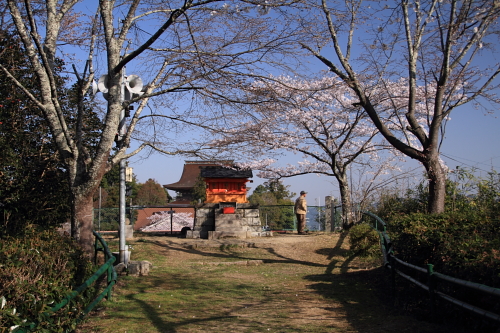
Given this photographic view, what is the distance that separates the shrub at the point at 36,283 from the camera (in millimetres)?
3332

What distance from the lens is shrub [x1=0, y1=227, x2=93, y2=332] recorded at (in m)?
3.33

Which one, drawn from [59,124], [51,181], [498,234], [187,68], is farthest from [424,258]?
[51,181]

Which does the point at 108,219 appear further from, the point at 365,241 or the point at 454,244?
the point at 454,244

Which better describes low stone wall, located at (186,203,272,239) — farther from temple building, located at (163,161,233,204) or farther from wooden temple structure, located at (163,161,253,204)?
temple building, located at (163,161,233,204)

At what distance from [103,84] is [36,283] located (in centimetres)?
461

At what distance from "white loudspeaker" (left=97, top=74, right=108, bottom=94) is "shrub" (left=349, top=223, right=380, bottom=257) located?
645 cm

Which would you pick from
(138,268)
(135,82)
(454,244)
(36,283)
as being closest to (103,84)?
(135,82)

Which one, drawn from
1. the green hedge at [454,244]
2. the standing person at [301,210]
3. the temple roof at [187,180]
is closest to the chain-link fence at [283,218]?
the standing person at [301,210]

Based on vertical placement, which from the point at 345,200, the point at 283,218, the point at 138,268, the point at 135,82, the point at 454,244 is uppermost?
the point at 135,82

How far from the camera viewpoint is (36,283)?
147 inches

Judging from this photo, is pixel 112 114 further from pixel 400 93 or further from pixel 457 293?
pixel 400 93

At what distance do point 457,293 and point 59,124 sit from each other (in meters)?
6.35

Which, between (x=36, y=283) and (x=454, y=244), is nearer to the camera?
(x=36, y=283)

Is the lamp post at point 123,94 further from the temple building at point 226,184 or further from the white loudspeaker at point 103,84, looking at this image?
the temple building at point 226,184
